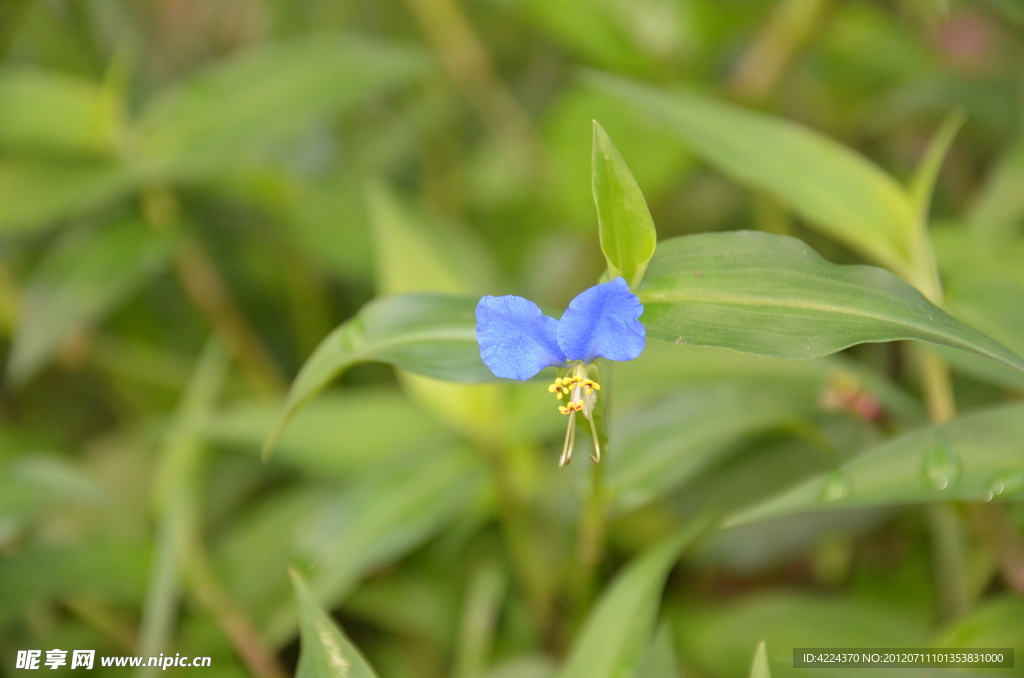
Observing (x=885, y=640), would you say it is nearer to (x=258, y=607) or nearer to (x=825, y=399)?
(x=825, y=399)

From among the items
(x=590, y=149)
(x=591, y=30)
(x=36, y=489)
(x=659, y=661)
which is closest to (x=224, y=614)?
(x=36, y=489)

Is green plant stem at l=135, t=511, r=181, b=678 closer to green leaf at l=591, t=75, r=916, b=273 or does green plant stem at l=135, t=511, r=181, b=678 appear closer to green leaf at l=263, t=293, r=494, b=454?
green leaf at l=263, t=293, r=494, b=454

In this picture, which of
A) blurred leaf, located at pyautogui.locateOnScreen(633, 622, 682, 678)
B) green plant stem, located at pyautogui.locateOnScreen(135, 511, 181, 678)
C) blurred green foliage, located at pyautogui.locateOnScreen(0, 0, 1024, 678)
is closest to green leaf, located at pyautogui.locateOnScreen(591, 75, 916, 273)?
blurred green foliage, located at pyautogui.locateOnScreen(0, 0, 1024, 678)

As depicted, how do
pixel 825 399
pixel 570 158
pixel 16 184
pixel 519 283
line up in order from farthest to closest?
pixel 519 283, pixel 570 158, pixel 16 184, pixel 825 399

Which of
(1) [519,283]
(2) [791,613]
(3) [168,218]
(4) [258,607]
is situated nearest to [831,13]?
(1) [519,283]

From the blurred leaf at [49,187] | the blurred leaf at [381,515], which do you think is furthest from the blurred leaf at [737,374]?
the blurred leaf at [49,187]
